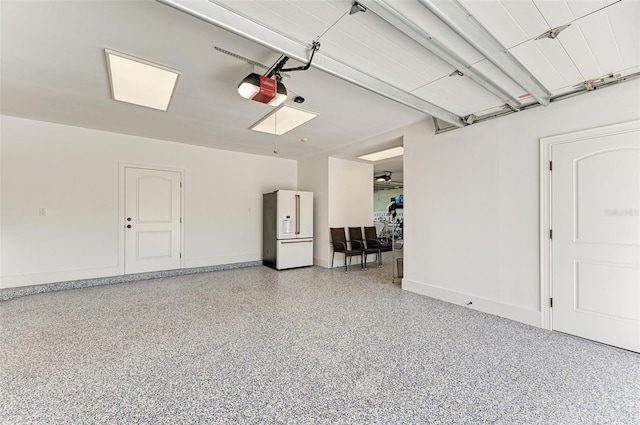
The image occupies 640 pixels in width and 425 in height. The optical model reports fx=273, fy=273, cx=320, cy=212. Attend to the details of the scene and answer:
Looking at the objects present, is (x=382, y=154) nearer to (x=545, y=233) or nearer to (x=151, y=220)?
(x=545, y=233)

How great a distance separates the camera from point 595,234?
9.09 ft

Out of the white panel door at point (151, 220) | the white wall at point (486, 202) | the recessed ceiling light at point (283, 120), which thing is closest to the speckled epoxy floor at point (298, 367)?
the white wall at point (486, 202)

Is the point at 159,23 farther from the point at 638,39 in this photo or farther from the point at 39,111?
the point at 638,39

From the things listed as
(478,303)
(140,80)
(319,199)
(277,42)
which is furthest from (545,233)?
(140,80)

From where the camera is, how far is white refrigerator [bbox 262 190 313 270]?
6.16 m

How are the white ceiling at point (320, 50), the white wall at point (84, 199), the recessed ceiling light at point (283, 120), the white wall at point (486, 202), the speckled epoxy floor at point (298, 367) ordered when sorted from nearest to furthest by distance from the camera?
the speckled epoxy floor at point (298, 367)
the white ceiling at point (320, 50)
the white wall at point (486, 202)
the recessed ceiling light at point (283, 120)
the white wall at point (84, 199)

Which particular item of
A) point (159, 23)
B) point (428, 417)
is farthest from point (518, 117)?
point (159, 23)

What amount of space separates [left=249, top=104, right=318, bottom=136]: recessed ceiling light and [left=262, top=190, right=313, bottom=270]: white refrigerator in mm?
1712

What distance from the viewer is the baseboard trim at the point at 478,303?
124 inches

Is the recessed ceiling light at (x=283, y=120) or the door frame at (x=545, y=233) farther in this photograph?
the recessed ceiling light at (x=283, y=120)

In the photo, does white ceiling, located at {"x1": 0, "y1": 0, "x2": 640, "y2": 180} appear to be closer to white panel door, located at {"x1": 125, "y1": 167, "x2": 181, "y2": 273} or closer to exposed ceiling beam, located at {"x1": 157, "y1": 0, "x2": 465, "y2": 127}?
exposed ceiling beam, located at {"x1": 157, "y1": 0, "x2": 465, "y2": 127}

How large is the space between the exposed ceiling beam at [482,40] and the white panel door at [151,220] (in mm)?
5524

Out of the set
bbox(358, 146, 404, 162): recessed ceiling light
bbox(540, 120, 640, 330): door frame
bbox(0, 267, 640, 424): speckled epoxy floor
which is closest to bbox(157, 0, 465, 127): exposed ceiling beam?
bbox(540, 120, 640, 330): door frame

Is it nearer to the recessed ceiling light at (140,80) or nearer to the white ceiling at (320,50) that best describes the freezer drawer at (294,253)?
the white ceiling at (320,50)
